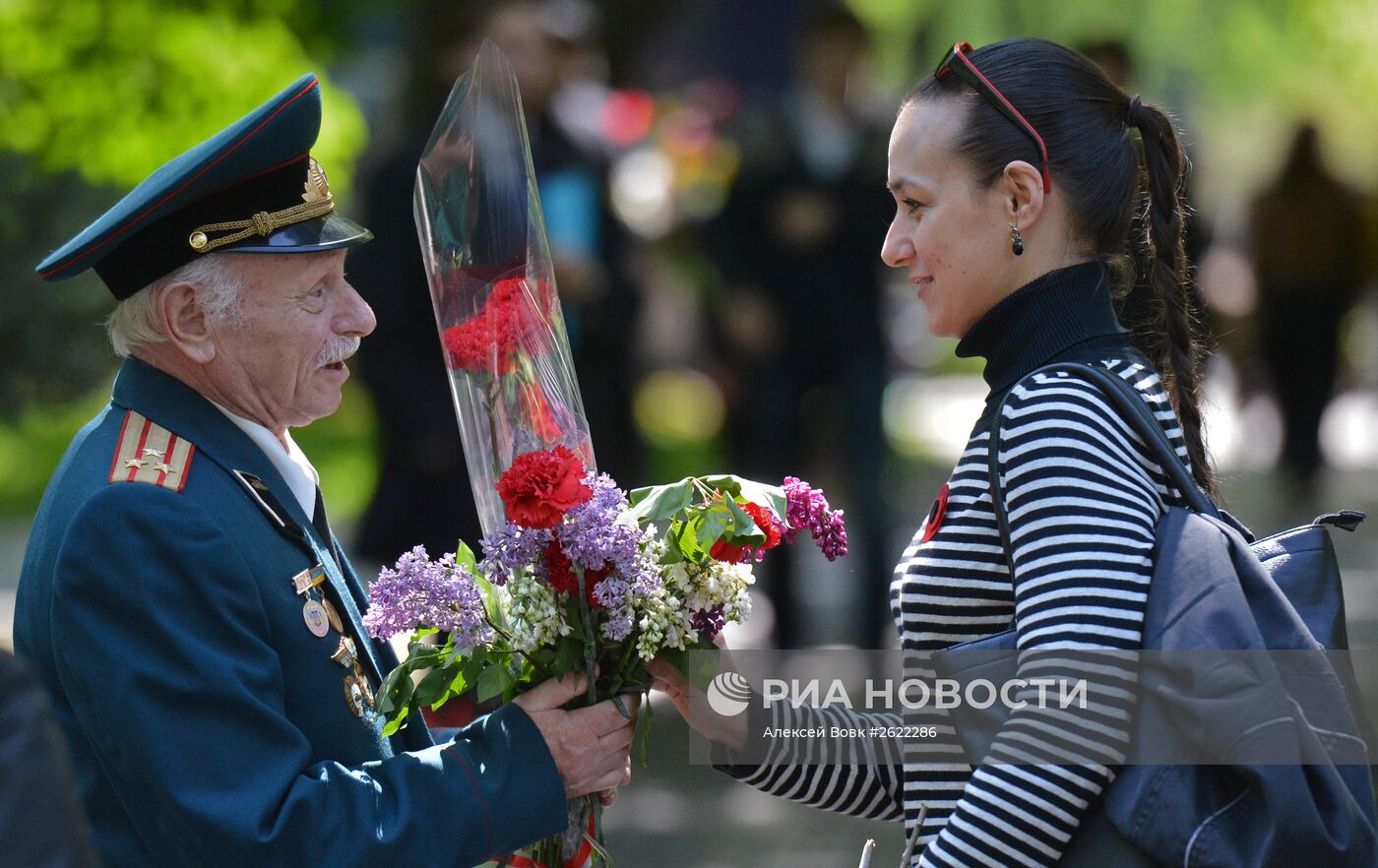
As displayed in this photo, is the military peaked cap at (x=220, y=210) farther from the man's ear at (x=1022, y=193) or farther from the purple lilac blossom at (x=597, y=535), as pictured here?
the man's ear at (x=1022, y=193)

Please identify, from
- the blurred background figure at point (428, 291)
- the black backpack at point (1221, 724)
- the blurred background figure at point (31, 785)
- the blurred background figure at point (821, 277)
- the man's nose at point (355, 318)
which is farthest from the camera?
the blurred background figure at point (821, 277)

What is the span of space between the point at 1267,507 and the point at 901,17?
4748 mm

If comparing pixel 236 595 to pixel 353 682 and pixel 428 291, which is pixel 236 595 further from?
pixel 428 291

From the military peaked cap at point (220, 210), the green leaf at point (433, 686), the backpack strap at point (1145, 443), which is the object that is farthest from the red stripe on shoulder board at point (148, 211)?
the backpack strap at point (1145, 443)

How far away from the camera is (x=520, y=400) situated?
7.83 feet

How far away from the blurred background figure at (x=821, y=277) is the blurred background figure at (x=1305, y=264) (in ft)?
15.4

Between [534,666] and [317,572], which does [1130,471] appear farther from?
[317,572]

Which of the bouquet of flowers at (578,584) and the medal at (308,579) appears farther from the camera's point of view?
the medal at (308,579)

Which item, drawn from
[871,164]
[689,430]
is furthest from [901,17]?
[871,164]

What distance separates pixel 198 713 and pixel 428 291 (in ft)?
8.80

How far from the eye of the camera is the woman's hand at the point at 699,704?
92.7 inches

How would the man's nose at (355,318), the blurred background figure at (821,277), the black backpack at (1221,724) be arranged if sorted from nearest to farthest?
the black backpack at (1221,724)
the man's nose at (355,318)
the blurred background figure at (821,277)

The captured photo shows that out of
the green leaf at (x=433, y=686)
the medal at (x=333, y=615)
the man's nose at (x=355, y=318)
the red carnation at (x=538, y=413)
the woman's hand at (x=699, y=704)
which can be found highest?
the man's nose at (x=355, y=318)

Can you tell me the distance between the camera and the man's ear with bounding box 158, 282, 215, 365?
7.61 ft
